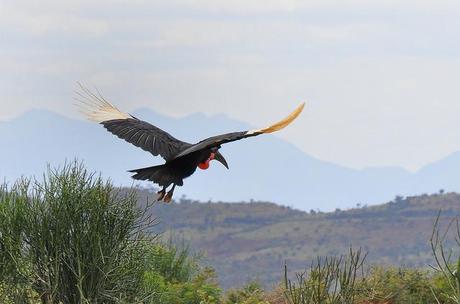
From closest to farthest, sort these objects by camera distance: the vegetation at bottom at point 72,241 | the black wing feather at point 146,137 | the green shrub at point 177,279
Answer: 1. the black wing feather at point 146,137
2. the vegetation at bottom at point 72,241
3. the green shrub at point 177,279

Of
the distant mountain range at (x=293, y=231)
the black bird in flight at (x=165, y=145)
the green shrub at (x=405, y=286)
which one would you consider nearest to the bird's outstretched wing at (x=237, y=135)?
the black bird in flight at (x=165, y=145)

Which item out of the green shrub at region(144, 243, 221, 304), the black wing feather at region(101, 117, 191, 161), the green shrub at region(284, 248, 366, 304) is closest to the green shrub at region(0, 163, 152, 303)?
the black wing feather at region(101, 117, 191, 161)

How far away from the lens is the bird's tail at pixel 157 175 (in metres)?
15.3

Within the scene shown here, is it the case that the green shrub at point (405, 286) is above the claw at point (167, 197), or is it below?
below

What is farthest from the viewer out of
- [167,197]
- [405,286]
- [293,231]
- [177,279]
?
[293,231]

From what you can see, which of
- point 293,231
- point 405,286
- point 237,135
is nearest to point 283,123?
point 237,135

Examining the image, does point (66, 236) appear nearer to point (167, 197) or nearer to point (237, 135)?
point (167, 197)

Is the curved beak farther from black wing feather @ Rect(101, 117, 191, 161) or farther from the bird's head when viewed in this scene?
black wing feather @ Rect(101, 117, 191, 161)

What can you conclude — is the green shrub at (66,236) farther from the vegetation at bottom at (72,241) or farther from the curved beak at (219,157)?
the curved beak at (219,157)

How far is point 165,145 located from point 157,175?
2.83ft

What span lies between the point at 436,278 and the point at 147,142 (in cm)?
802

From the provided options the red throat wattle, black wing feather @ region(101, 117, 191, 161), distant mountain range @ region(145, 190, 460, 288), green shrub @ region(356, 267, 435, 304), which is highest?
distant mountain range @ region(145, 190, 460, 288)

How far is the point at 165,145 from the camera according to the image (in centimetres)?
1622

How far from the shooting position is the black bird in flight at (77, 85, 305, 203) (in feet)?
49.7
